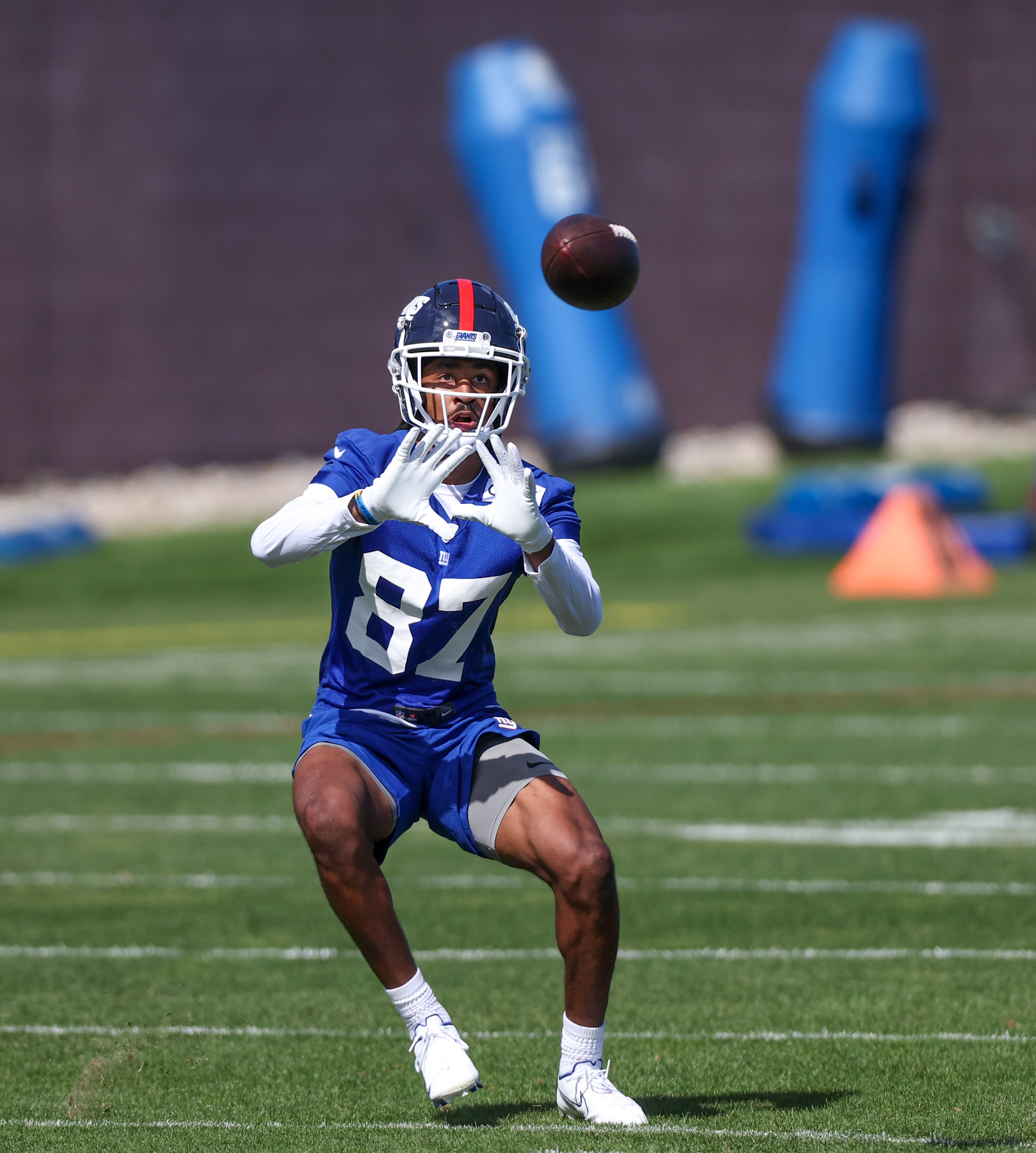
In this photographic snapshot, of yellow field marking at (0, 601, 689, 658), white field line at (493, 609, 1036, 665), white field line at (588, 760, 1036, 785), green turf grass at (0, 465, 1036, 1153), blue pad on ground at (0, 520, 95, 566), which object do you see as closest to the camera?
green turf grass at (0, 465, 1036, 1153)

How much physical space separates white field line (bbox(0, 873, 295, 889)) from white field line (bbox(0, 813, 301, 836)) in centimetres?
97

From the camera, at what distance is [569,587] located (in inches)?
175

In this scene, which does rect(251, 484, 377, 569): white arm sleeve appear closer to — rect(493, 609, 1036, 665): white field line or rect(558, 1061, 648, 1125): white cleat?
rect(558, 1061, 648, 1125): white cleat

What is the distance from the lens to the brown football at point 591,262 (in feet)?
17.2

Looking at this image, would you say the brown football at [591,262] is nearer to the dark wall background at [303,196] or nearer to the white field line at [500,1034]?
the white field line at [500,1034]

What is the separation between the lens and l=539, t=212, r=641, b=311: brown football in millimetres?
5246

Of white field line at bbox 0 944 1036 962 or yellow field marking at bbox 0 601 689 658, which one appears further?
yellow field marking at bbox 0 601 689 658

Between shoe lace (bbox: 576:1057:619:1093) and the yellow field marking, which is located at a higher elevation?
shoe lace (bbox: 576:1057:619:1093)

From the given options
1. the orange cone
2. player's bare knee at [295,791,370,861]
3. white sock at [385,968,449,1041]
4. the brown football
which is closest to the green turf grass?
white sock at [385,968,449,1041]

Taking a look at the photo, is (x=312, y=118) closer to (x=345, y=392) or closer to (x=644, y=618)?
(x=345, y=392)

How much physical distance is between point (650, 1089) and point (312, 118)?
26.6m

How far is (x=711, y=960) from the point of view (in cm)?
613

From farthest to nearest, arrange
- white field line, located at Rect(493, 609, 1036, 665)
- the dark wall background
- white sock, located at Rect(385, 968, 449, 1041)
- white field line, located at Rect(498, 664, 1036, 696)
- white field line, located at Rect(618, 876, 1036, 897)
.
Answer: the dark wall background < white field line, located at Rect(493, 609, 1036, 665) < white field line, located at Rect(498, 664, 1036, 696) < white field line, located at Rect(618, 876, 1036, 897) < white sock, located at Rect(385, 968, 449, 1041)

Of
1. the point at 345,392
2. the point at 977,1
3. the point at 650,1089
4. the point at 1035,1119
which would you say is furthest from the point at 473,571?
the point at 977,1
